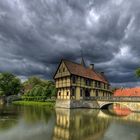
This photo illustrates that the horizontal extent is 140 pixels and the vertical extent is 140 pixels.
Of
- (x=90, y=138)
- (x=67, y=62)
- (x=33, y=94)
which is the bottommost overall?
(x=90, y=138)

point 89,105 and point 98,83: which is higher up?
point 98,83

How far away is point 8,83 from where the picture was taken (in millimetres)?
76188

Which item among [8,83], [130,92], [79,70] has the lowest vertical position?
[130,92]

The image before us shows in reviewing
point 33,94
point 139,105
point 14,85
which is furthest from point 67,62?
point 14,85

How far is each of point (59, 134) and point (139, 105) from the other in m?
23.6

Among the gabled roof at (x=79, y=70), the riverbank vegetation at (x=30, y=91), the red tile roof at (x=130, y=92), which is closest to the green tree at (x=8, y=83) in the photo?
the riverbank vegetation at (x=30, y=91)

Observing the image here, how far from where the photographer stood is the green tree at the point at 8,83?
75525 millimetres

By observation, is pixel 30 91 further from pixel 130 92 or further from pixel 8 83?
pixel 130 92

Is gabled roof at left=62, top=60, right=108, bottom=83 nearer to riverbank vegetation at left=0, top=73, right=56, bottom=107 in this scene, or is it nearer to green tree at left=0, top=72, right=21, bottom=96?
riverbank vegetation at left=0, top=73, right=56, bottom=107

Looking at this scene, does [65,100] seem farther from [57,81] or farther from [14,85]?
[14,85]

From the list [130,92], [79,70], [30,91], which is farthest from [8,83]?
[130,92]

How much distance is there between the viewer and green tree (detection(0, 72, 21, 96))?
248 ft

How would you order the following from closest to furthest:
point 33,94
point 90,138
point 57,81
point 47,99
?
point 90,138, point 57,81, point 47,99, point 33,94

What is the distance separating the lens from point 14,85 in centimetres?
A: 7756
